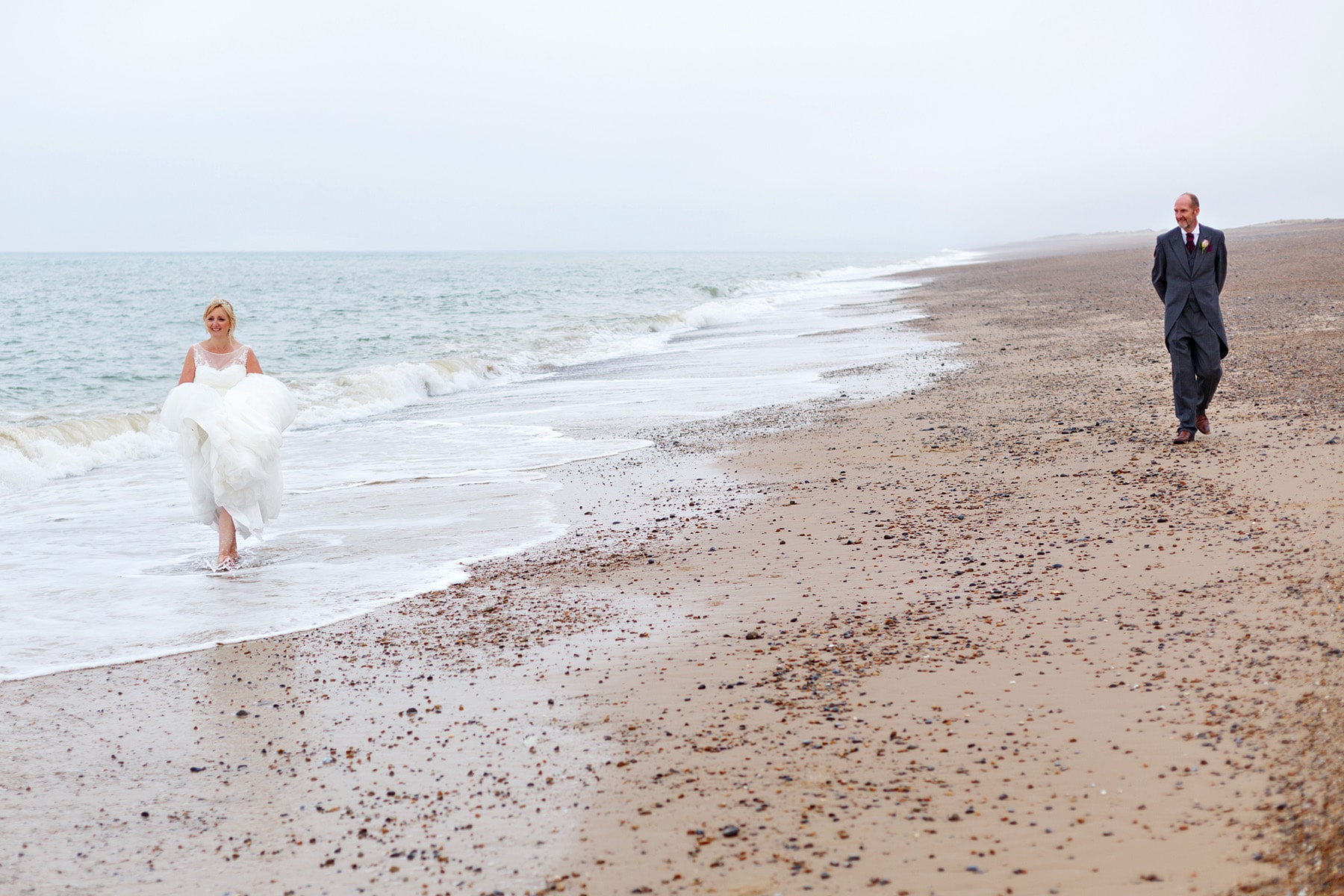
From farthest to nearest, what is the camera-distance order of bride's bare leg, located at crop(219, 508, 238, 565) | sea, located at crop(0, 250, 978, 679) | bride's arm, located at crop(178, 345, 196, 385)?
1. bride's arm, located at crop(178, 345, 196, 385)
2. bride's bare leg, located at crop(219, 508, 238, 565)
3. sea, located at crop(0, 250, 978, 679)

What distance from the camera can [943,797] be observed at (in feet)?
10.4

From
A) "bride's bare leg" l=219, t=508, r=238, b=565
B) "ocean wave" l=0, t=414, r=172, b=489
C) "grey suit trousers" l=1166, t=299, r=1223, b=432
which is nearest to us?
"bride's bare leg" l=219, t=508, r=238, b=565

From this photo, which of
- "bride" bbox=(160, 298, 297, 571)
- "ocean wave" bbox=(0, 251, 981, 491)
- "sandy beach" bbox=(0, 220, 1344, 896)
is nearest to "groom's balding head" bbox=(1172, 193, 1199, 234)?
"sandy beach" bbox=(0, 220, 1344, 896)

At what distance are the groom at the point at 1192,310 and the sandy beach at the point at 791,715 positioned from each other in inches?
19.6

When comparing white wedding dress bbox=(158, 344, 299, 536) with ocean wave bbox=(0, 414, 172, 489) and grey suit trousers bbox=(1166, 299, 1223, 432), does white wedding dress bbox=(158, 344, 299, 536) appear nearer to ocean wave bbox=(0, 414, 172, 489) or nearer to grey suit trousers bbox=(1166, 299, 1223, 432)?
ocean wave bbox=(0, 414, 172, 489)

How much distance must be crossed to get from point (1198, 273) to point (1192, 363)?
69cm

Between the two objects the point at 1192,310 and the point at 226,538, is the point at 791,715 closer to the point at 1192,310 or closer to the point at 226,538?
the point at 226,538

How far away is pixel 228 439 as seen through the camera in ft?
22.8

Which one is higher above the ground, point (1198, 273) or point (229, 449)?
point (1198, 273)

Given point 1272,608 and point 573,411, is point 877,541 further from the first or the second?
point 573,411

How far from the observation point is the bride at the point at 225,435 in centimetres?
692

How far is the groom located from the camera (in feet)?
25.3

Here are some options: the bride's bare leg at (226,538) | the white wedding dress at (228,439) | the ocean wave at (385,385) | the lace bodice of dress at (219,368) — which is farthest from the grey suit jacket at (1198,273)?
the ocean wave at (385,385)

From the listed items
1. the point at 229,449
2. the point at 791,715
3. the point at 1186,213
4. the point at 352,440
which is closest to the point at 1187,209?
the point at 1186,213
